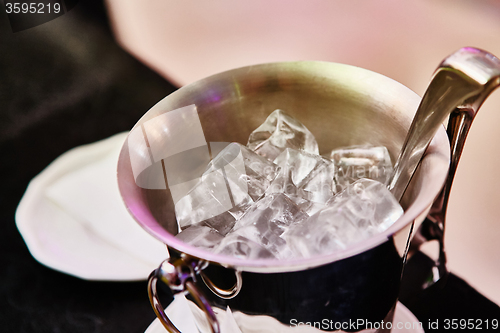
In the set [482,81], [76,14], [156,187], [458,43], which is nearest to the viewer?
[482,81]

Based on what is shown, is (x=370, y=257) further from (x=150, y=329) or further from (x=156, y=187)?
(x=150, y=329)

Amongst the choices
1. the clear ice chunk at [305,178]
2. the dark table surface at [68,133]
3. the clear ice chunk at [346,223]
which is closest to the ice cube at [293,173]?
the clear ice chunk at [305,178]

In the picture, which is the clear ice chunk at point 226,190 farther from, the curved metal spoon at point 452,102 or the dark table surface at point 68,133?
the dark table surface at point 68,133

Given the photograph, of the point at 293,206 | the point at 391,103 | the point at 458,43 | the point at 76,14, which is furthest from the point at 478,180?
the point at 76,14

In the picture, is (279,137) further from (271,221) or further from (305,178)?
(271,221)

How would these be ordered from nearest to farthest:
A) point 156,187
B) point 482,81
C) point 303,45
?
point 482,81, point 156,187, point 303,45

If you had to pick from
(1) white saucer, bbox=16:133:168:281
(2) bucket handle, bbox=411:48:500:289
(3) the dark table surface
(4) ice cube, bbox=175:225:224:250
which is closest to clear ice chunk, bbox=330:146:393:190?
(2) bucket handle, bbox=411:48:500:289

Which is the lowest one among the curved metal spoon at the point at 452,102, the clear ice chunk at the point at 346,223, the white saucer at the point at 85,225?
the white saucer at the point at 85,225
